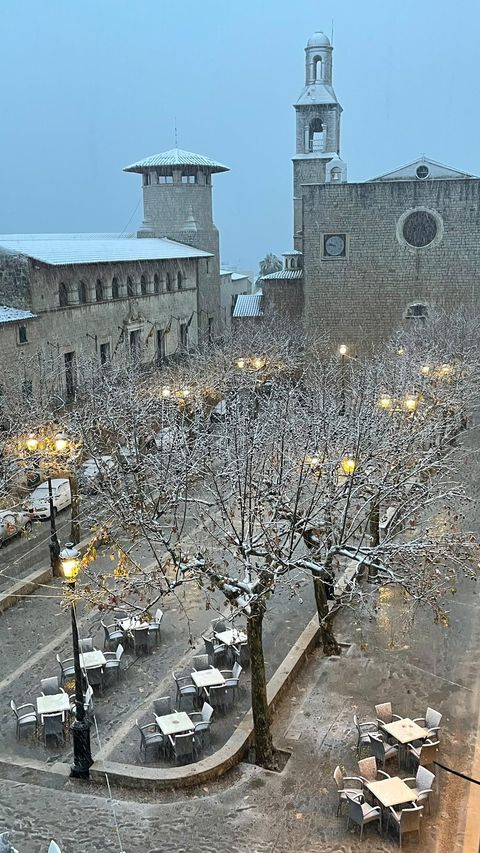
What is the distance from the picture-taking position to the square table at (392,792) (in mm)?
8492

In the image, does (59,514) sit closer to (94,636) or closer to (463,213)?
(94,636)

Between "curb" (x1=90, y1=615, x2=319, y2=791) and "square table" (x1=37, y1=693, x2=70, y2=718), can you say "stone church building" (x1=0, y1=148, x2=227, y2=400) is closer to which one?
"square table" (x1=37, y1=693, x2=70, y2=718)

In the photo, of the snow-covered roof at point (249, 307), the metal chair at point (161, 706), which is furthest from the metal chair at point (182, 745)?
the snow-covered roof at point (249, 307)

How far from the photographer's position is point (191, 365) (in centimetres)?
2672

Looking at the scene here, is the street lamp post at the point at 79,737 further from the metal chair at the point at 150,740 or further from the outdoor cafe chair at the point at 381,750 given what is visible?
the outdoor cafe chair at the point at 381,750

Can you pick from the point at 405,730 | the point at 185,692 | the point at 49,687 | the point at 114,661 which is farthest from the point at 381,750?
the point at 49,687

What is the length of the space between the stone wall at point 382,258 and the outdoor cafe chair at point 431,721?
28281 mm

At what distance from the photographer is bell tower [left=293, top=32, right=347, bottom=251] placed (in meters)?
45.6

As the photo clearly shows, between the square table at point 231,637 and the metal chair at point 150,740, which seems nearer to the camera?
the metal chair at point 150,740

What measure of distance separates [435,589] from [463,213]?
95.3ft

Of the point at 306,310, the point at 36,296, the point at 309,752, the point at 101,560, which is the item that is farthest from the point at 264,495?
the point at 306,310

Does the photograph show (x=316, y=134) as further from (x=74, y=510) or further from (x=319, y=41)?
(x=74, y=510)

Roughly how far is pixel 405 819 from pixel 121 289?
24.6m

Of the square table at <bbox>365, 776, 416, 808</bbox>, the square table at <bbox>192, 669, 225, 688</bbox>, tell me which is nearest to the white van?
the square table at <bbox>192, 669, 225, 688</bbox>
